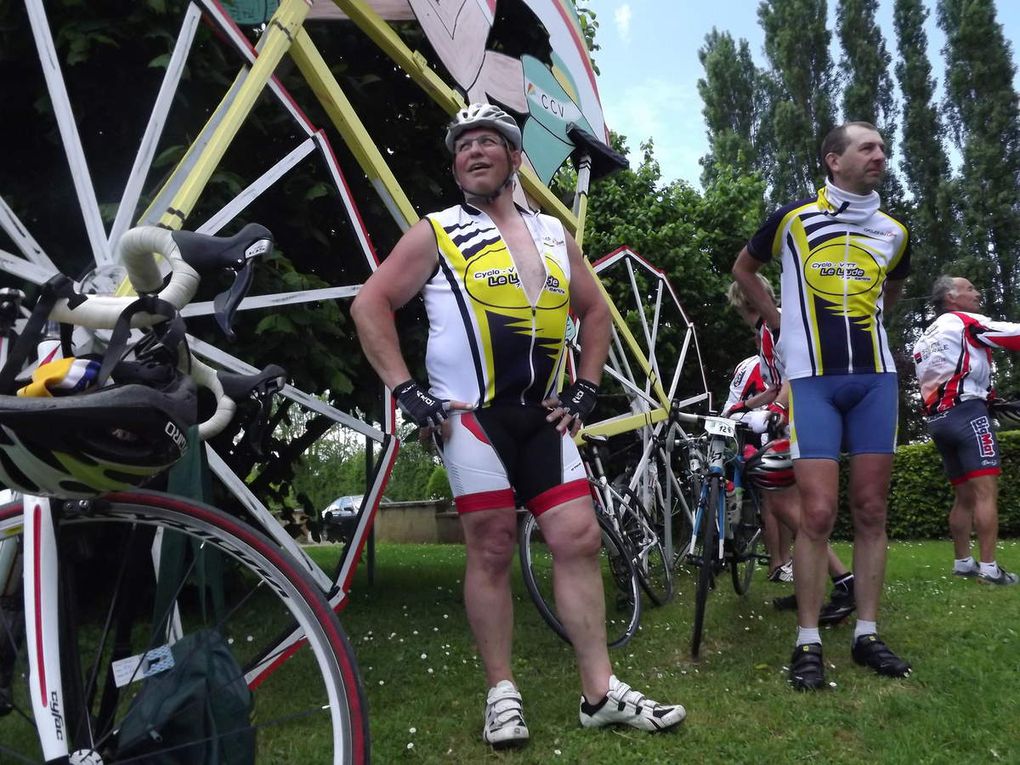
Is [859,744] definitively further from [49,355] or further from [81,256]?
[81,256]

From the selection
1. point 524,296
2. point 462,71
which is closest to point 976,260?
point 462,71

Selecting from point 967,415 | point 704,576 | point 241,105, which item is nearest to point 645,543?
point 704,576

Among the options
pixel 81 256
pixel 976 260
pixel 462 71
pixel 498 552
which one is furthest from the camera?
pixel 976 260

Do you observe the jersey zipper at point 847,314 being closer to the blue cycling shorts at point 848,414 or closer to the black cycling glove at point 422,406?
the blue cycling shorts at point 848,414

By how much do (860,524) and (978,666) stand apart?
0.61 m

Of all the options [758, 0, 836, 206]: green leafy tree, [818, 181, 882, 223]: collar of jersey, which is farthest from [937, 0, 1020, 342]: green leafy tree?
[818, 181, 882, 223]: collar of jersey

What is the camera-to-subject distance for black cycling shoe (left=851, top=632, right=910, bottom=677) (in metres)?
2.87

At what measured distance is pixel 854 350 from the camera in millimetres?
2996

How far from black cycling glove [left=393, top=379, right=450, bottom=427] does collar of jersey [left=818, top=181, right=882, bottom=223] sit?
1.69 metres

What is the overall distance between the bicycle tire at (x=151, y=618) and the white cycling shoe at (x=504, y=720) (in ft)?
2.04

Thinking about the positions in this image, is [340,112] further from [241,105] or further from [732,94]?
[732,94]

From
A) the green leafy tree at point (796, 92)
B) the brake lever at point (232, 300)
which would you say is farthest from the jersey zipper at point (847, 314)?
the green leafy tree at point (796, 92)

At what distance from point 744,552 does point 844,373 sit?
2.10 meters

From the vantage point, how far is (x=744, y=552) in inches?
191
